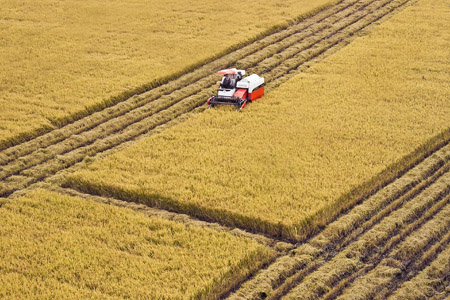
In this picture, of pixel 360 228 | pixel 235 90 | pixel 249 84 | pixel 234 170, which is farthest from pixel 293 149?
pixel 360 228

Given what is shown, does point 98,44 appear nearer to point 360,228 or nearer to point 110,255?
point 110,255

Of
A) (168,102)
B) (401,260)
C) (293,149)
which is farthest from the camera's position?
(168,102)

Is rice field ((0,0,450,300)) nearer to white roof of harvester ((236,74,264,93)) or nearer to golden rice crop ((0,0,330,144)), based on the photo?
golden rice crop ((0,0,330,144))

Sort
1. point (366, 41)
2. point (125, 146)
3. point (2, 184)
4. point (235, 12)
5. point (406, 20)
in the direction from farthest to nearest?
1. point (235, 12)
2. point (406, 20)
3. point (366, 41)
4. point (125, 146)
5. point (2, 184)

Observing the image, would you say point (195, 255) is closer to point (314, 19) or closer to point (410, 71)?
point (410, 71)

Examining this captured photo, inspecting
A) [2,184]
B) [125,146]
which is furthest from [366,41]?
[2,184]

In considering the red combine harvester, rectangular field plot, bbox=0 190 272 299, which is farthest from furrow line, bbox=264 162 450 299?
the red combine harvester

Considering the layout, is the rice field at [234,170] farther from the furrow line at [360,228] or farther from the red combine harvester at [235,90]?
the red combine harvester at [235,90]
